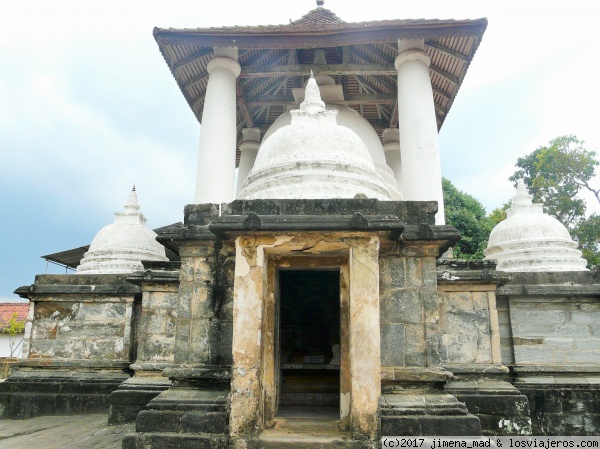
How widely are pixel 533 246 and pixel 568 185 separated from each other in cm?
1657

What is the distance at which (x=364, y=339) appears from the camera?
16.2ft

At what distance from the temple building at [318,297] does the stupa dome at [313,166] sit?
0.03m

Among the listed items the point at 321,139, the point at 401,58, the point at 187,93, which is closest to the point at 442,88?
the point at 401,58

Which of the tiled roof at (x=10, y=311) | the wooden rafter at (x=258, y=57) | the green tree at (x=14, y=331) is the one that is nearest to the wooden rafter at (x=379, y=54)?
the wooden rafter at (x=258, y=57)

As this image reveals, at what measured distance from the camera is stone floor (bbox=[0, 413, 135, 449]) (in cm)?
648

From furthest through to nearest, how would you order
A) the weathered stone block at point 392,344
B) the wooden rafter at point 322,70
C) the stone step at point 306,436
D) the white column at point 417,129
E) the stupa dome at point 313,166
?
the wooden rafter at point 322,70, the white column at point 417,129, the stupa dome at point 313,166, the weathered stone block at point 392,344, the stone step at point 306,436

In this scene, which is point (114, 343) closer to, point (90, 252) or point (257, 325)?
point (90, 252)

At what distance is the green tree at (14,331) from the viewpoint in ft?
100

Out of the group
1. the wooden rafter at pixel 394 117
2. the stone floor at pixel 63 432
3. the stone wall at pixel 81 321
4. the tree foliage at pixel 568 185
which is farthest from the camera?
the tree foliage at pixel 568 185

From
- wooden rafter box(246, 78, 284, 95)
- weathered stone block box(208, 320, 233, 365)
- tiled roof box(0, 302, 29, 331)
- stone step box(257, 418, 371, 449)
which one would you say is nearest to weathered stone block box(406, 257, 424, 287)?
stone step box(257, 418, 371, 449)

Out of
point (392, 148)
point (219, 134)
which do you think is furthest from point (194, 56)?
point (392, 148)

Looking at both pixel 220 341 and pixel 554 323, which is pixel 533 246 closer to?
pixel 554 323

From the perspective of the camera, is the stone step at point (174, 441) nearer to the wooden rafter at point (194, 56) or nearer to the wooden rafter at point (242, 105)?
the wooden rafter at point (194, 56)

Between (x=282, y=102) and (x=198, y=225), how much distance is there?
427 inches
